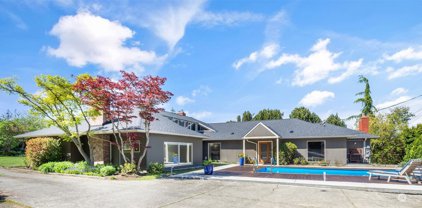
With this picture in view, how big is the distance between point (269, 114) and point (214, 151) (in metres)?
25.0

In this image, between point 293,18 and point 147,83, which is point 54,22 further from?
point 293,18

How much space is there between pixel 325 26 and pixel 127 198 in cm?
1304

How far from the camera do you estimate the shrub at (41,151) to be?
20609mm

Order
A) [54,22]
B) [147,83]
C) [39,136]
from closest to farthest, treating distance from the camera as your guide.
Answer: [54,22], [147,83], [39,136]

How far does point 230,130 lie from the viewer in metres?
31.7

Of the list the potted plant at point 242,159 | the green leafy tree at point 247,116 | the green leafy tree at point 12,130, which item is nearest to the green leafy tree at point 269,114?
the green leafy tree at point 247,116

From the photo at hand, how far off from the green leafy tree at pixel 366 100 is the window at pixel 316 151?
891 inches

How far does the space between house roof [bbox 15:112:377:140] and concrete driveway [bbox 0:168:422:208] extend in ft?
20.9

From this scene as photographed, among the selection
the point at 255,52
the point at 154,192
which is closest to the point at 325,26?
the point at 255,52

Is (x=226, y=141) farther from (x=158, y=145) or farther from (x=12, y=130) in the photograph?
(x=12, y=130)

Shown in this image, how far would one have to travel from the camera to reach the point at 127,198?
1021 centimetres

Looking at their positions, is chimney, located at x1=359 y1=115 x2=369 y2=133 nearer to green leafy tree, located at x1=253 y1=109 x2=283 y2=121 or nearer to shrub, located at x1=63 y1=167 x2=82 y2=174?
green leafy tree, located at x1=253 y1=109 x2=283 y2=121

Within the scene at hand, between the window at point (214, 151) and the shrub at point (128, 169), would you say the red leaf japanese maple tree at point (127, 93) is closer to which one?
the shrub at point (128, 169)

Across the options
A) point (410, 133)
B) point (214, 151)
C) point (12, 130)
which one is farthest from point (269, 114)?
point (12, 130)
